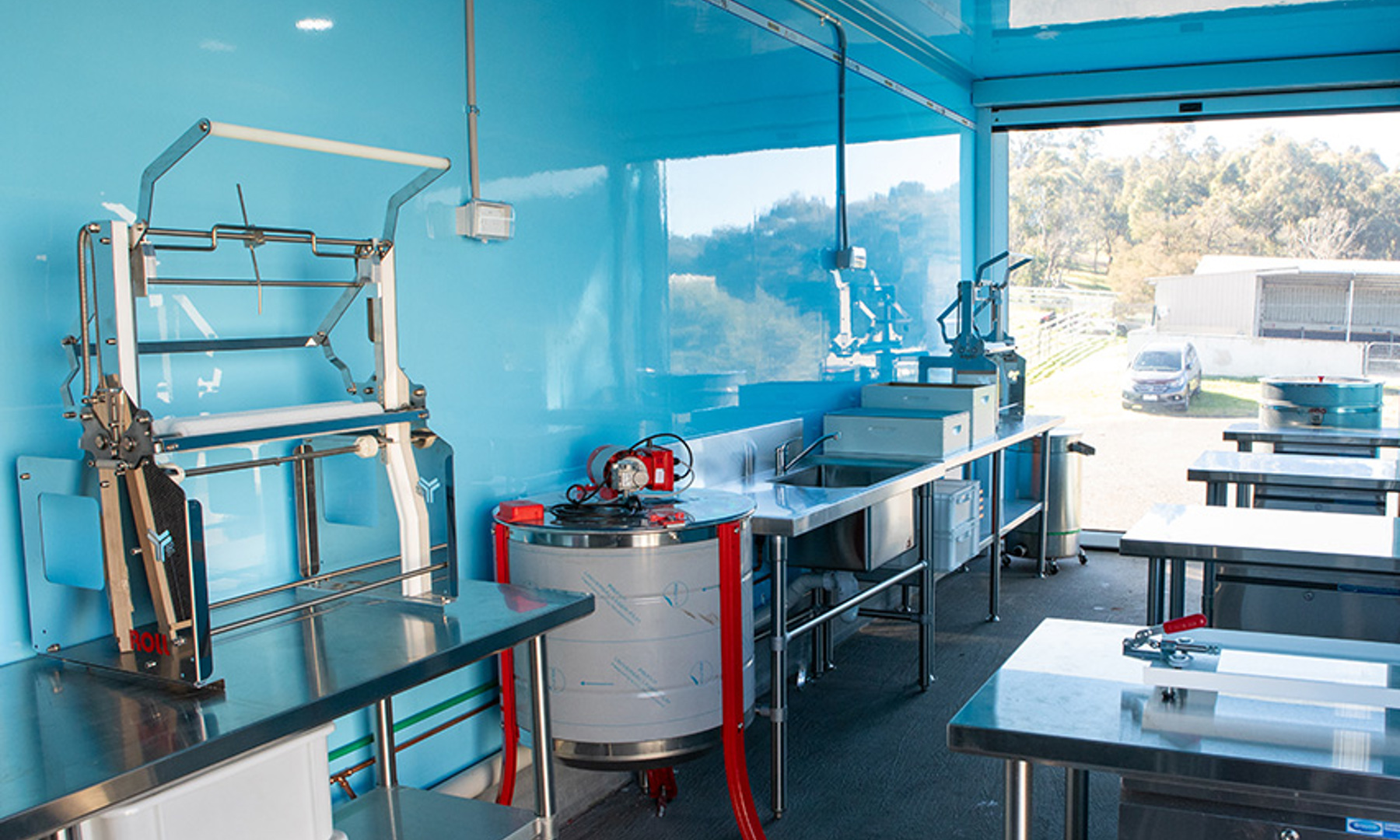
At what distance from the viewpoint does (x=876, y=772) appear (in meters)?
3.45

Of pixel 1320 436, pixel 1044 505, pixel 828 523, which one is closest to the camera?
pixel 828 523

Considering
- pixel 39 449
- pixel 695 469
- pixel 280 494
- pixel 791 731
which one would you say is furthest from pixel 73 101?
pixel 791 731

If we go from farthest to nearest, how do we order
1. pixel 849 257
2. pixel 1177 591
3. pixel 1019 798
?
1. pixel 849 257
2. pixel 1177 591
3. pixel 1019 798

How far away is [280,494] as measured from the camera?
7.50ft

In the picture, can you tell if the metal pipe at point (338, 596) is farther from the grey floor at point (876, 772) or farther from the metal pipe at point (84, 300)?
the grey floor at point (876, 772)

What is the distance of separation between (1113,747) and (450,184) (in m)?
1.89

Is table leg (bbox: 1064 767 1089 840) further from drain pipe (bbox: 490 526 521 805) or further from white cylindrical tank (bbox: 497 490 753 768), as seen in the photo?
drain pipe (bbox: 490 526 521 805)

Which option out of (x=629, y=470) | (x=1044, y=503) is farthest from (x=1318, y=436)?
(x=629, y=470)

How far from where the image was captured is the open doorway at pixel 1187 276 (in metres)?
6.34

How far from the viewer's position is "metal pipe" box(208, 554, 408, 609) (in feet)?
6.94

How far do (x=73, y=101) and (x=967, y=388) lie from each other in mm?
3471

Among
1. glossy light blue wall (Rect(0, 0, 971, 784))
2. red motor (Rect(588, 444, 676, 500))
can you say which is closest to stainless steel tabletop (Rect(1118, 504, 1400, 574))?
red motor (Rect(588, 444, 676, 500))

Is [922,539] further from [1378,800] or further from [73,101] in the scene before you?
[73,101]

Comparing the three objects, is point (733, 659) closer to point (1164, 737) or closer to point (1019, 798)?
point (1019, 798)
